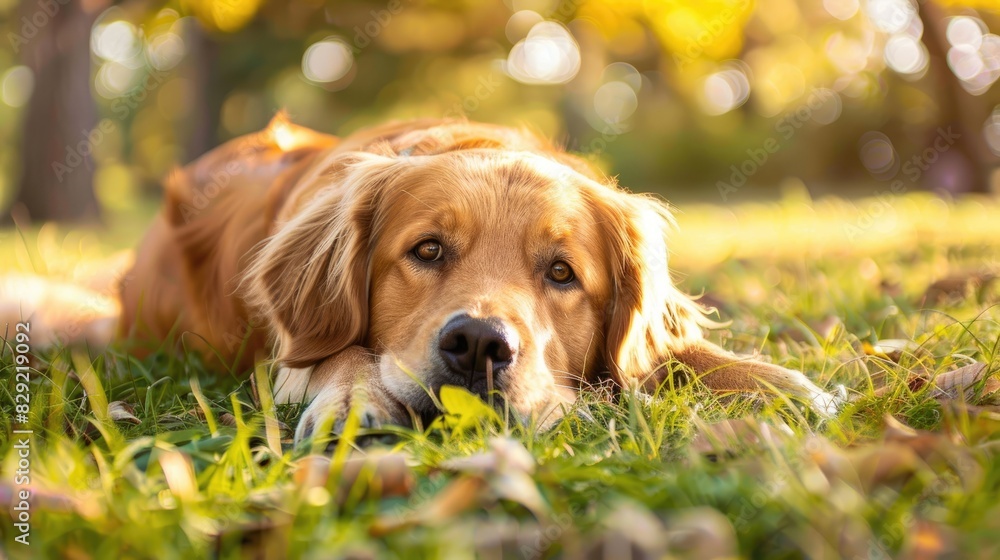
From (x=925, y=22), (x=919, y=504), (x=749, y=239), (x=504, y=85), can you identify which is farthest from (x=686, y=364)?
(x=504, y=85)

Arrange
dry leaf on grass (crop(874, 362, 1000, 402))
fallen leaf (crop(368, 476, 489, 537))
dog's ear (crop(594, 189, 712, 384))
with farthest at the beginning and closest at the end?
dog's ear (crop(594, 189, 712, 384)) < dry leaf on grass (crop(874, 362, 1000, 402)) < fallen leaf (crop(368, 476, 489, 537))

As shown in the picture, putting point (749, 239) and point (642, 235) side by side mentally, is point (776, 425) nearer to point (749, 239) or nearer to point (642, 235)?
point (642, 235)

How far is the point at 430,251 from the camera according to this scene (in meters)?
2.99

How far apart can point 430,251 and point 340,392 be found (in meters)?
A: 0.68

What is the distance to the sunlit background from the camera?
35.9 feet

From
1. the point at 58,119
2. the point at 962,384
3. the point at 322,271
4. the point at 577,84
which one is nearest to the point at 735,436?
the point at 962,384

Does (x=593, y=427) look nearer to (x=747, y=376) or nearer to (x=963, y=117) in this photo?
(x=747, y=376)

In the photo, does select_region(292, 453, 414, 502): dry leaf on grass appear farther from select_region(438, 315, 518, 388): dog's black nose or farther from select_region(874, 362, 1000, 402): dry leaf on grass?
select_region(874, 362, 1000, 402): dry leaf on grass

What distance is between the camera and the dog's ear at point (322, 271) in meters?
3.06

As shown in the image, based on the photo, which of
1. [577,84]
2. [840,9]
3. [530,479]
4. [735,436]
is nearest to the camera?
[530,479]

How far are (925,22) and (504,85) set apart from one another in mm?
17698

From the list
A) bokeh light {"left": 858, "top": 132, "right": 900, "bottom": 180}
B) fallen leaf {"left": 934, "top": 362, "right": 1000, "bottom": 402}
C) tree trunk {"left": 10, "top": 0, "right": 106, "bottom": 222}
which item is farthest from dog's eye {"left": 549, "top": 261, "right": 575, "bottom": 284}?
bokeh light {"left": 858, "top": 132, "right": 900, "bottom": 180}

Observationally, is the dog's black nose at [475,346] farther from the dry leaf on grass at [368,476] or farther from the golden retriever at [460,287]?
the dry leaf on grass at [368,476]

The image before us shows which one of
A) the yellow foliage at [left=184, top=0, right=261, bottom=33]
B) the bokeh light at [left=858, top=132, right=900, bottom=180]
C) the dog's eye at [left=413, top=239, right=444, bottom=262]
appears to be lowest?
the bokeh light at [left=858, top=132, right=900, bottom=180]
